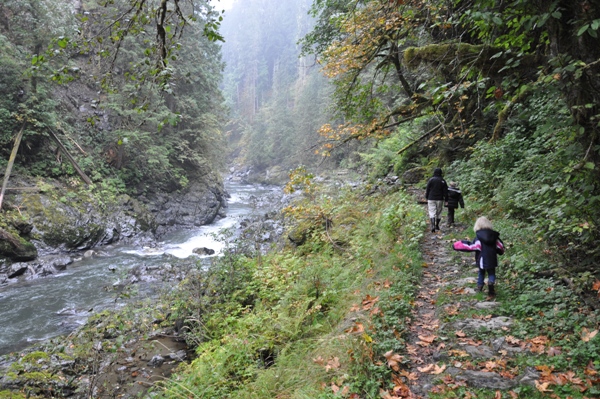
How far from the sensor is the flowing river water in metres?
9.52

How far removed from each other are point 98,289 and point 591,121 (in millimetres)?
14283

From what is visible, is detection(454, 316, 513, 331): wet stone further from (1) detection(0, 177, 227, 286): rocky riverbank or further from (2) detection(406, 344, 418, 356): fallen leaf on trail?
(1) detection(0, 177, 227, 286): rocky riverbank

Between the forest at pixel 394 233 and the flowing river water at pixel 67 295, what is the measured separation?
2.17 meters

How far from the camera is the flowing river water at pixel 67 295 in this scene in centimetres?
952

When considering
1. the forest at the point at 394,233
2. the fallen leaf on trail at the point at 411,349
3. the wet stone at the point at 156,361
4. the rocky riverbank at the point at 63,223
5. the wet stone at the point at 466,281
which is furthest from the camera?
the rocky riverbank at the point at 63,223

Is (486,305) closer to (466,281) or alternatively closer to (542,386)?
(466,281)

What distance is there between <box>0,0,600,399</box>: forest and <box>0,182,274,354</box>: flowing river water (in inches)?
85.5

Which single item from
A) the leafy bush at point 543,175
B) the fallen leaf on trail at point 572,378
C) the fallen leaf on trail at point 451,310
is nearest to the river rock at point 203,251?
the leafy bush at point 543,175

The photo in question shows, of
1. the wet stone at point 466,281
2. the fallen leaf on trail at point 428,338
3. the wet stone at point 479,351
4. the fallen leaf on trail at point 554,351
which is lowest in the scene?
the fallen leaf on trail at point 428,338

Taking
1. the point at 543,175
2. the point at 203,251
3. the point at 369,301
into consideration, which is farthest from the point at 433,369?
the point at 203,251

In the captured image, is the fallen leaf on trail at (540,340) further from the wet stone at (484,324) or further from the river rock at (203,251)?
the river rock at (203,251)

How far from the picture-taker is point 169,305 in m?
9.67

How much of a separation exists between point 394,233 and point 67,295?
1133cm

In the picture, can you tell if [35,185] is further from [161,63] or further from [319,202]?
[161,63]
